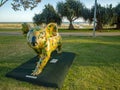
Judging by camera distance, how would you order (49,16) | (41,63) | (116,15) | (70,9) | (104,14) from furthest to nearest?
(49,16), (70,9), (116,15), (104,14), (41,63)

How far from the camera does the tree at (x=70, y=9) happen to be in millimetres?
28812

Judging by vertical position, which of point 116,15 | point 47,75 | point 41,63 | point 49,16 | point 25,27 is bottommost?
point 47,75

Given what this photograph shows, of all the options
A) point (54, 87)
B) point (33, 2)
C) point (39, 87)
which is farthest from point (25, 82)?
point (33, 2)

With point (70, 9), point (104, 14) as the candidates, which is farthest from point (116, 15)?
point (70, 9)

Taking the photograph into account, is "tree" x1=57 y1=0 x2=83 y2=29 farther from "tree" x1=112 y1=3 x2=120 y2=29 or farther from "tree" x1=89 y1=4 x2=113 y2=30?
"tree" x1=112 y1=3 x2=120 y2=29

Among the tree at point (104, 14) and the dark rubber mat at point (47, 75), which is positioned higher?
the tree at point (104, 14)

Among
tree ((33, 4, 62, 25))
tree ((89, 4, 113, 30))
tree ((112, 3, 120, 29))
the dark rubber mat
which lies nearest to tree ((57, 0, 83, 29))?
tree ((33, 4, 62, 25))

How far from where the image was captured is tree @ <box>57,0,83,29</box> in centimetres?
2881

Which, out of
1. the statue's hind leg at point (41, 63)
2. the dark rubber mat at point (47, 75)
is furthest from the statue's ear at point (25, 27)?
the dark rubber mat at point (47, 75)

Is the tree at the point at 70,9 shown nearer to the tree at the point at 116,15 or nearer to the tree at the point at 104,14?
the tree at the point at 104,14

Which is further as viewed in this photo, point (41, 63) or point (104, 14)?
point (104, 14)

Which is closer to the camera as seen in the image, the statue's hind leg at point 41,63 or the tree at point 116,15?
the statue's hind leg at point 41,63

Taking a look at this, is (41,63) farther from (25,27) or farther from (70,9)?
(70,9)

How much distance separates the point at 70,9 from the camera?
2875 cm
